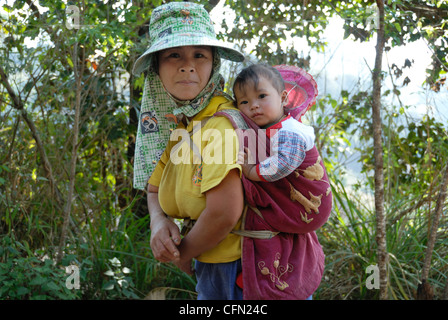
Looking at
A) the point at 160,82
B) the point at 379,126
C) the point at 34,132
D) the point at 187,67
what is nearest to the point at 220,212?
the point at 187,67

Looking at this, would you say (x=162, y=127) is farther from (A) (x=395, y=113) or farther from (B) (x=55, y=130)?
(A) (x=395, y=113)

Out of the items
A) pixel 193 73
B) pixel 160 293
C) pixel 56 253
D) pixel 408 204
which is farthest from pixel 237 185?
pixel 408 204

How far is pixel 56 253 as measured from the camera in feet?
12.0

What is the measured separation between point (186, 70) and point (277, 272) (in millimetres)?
733

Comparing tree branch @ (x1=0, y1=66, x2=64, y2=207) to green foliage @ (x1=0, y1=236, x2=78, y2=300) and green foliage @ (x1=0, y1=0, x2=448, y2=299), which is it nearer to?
green foliage @ (x1=0, y1=0, x2=448, y2=299)

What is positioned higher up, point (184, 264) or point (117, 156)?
point (117, 156)

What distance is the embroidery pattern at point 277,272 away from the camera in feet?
4.94

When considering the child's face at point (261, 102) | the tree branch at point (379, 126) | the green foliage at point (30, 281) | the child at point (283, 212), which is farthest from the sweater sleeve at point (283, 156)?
the green foliage at point (30, 281)

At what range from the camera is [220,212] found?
144 cm

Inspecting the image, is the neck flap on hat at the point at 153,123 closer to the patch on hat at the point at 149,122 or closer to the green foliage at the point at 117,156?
the patch on hat at the point at 149,122

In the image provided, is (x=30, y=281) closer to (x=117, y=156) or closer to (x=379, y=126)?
(x=117, y=156)

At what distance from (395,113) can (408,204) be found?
1.01 meters

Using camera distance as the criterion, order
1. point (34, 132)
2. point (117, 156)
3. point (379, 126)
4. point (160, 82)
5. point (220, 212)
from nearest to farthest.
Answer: point (220, 212), point (160, 82), point (379, 126), point (34, 132), point (117, 156)

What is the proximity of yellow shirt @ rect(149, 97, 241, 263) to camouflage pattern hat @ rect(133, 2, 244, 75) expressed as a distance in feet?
0.66
